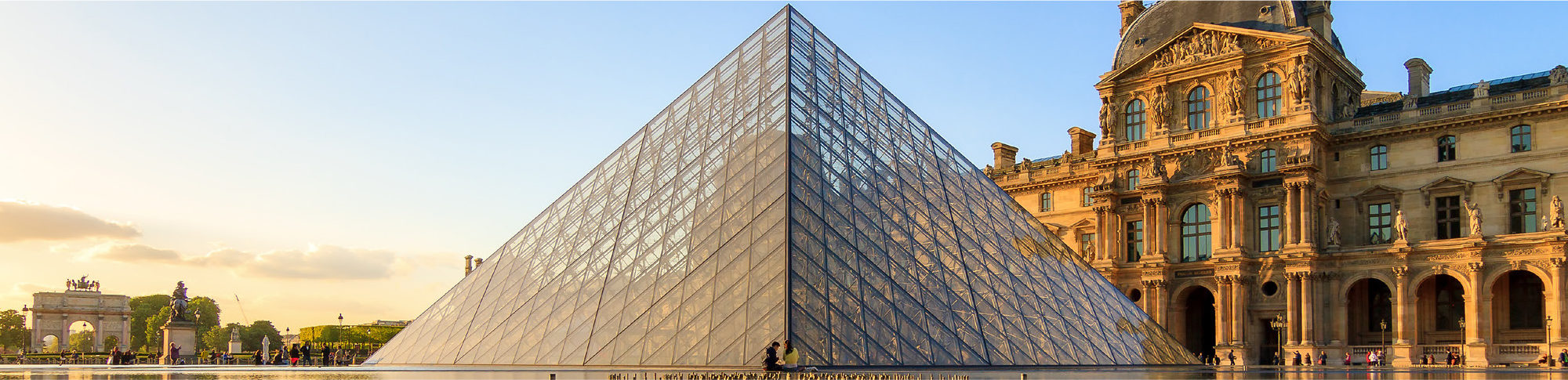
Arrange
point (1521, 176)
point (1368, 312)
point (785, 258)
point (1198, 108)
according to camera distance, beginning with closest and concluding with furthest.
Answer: point (785, 258)
point (1521, 176)
point (1368, 312)
point (1198, 108)

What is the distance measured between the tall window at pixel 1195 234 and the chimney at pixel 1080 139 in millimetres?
8210

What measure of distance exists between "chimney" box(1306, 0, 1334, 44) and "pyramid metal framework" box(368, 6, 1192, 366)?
1700cm

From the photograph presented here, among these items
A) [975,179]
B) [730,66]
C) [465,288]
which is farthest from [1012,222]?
[465,288]

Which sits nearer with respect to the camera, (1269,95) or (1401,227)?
(1401,227)

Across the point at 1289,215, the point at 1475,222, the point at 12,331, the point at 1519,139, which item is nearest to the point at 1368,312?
the point at 1289,215

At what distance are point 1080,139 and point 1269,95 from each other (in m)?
10.3

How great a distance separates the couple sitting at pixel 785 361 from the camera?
55.3 ft

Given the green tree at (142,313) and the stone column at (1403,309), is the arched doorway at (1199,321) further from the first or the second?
the green tree at (142,313)

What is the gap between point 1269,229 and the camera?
1558 inches

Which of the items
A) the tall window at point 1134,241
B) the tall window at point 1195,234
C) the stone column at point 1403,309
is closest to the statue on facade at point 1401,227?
the stone column at point 1403,309

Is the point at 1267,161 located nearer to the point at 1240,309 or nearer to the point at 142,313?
the point at 1240,309

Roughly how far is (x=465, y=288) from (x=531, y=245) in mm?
1618

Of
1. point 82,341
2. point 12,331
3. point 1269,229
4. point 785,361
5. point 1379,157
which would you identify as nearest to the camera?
point 785,361

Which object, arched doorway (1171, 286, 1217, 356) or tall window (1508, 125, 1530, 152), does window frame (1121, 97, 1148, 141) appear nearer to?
arched doorway (1171, 286, 1217, 356)
